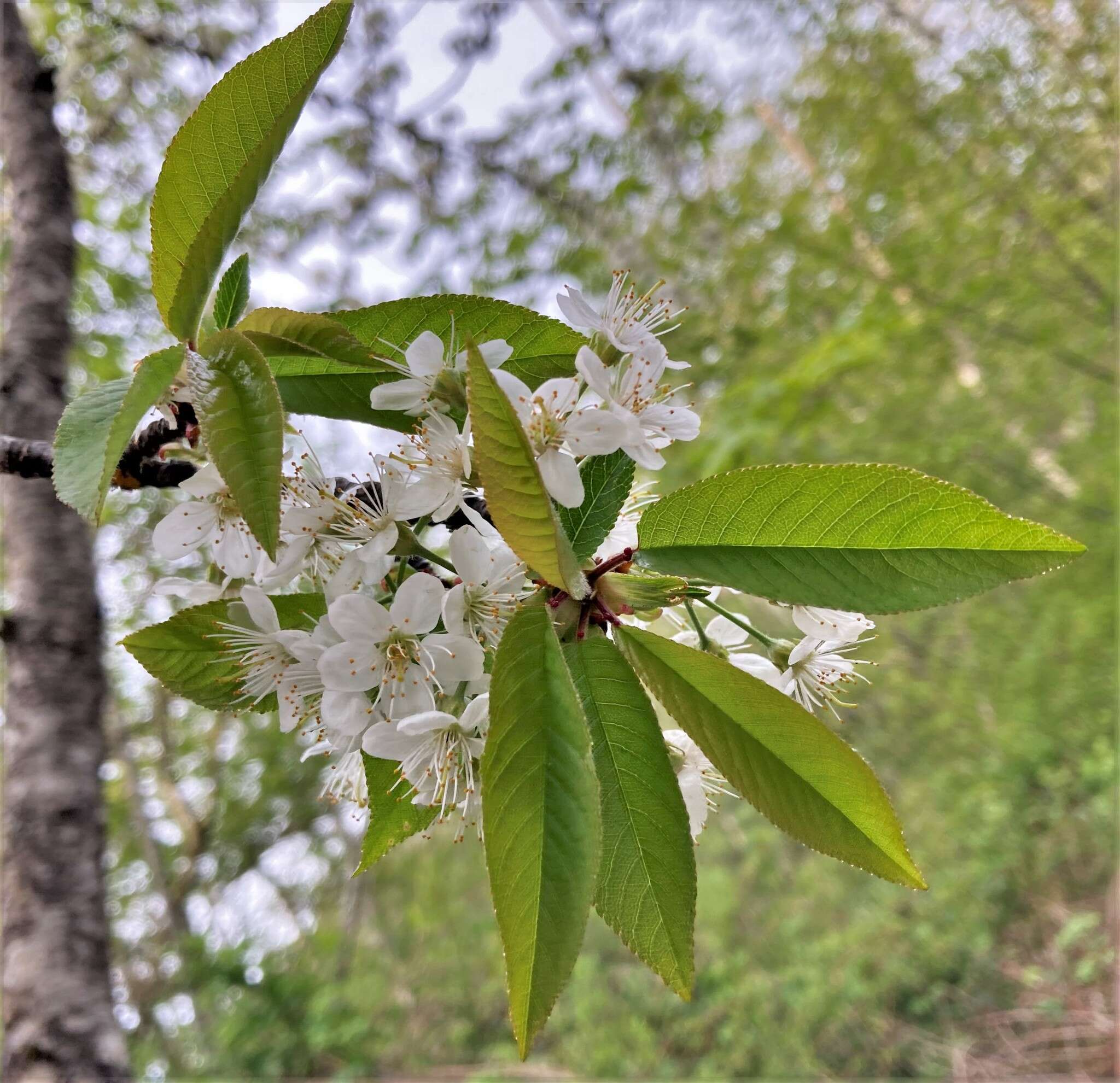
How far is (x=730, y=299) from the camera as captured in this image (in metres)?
2.82

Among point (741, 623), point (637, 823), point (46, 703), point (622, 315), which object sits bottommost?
point (637, 823)

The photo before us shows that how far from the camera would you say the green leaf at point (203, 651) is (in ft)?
1.70

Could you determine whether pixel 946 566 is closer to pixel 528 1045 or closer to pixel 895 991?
pixel 528 1045

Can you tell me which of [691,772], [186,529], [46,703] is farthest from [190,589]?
[46,703]

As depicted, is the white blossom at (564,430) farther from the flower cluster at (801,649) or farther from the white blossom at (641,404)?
the flower cluster at (801,649)

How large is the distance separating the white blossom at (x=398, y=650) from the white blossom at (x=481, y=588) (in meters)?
0.01

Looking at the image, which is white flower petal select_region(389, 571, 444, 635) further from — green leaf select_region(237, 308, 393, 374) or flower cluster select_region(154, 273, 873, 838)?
green leaf select_region(237, 308, 393, 374)

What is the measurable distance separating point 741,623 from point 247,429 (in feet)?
1.14

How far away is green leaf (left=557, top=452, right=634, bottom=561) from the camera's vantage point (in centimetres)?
48

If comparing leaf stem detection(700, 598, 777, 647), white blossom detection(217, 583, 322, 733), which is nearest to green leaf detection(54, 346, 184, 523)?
white blossom detection(217, 583, 322, 733)

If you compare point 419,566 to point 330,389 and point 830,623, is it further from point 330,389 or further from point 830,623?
point 830,623

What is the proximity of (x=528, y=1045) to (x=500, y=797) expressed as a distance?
119mm

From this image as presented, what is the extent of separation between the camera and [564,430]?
0.47m

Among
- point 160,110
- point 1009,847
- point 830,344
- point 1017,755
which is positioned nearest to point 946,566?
point 830,344
